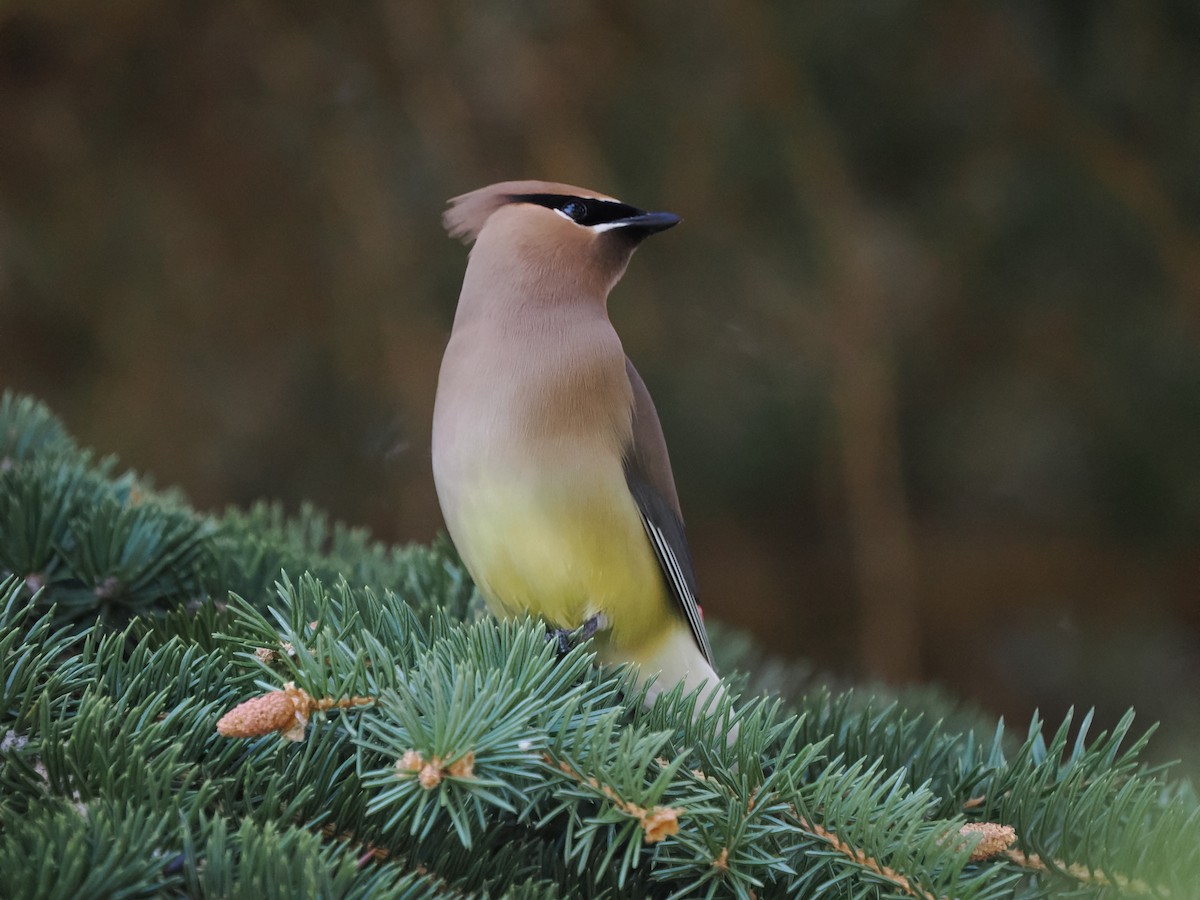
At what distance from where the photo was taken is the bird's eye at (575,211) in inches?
77.0

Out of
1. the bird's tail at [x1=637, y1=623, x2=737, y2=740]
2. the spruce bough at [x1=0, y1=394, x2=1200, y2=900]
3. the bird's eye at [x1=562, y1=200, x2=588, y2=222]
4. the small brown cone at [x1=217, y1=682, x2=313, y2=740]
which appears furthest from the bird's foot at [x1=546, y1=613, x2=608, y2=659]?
the small brown cone at [x1=217, y1=682, x2=313, y2=740]

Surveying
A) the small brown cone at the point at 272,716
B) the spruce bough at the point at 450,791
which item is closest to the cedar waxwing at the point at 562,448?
the spruce bough at the point at 450,791

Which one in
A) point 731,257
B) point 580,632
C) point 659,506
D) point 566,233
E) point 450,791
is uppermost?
point 731,257

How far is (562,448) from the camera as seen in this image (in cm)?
173

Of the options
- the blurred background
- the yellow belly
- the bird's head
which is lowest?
the yellow belly

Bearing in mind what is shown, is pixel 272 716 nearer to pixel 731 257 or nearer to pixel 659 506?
pixel 659 506

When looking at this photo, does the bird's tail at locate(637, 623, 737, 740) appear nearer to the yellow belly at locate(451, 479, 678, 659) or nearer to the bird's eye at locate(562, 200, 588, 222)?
the yellow belly at locate(451, 479, 678, 659)

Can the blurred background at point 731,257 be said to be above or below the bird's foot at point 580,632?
above

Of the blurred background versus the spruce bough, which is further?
the blurred background

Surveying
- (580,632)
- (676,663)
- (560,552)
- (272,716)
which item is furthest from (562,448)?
(272,716)

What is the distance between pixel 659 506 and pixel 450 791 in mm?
990

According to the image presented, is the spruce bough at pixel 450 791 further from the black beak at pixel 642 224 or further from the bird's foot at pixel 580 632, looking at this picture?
the black beak at pixel 642 224

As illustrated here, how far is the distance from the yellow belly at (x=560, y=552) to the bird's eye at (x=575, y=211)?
453 millimetres

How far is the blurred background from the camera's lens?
8.95ft
